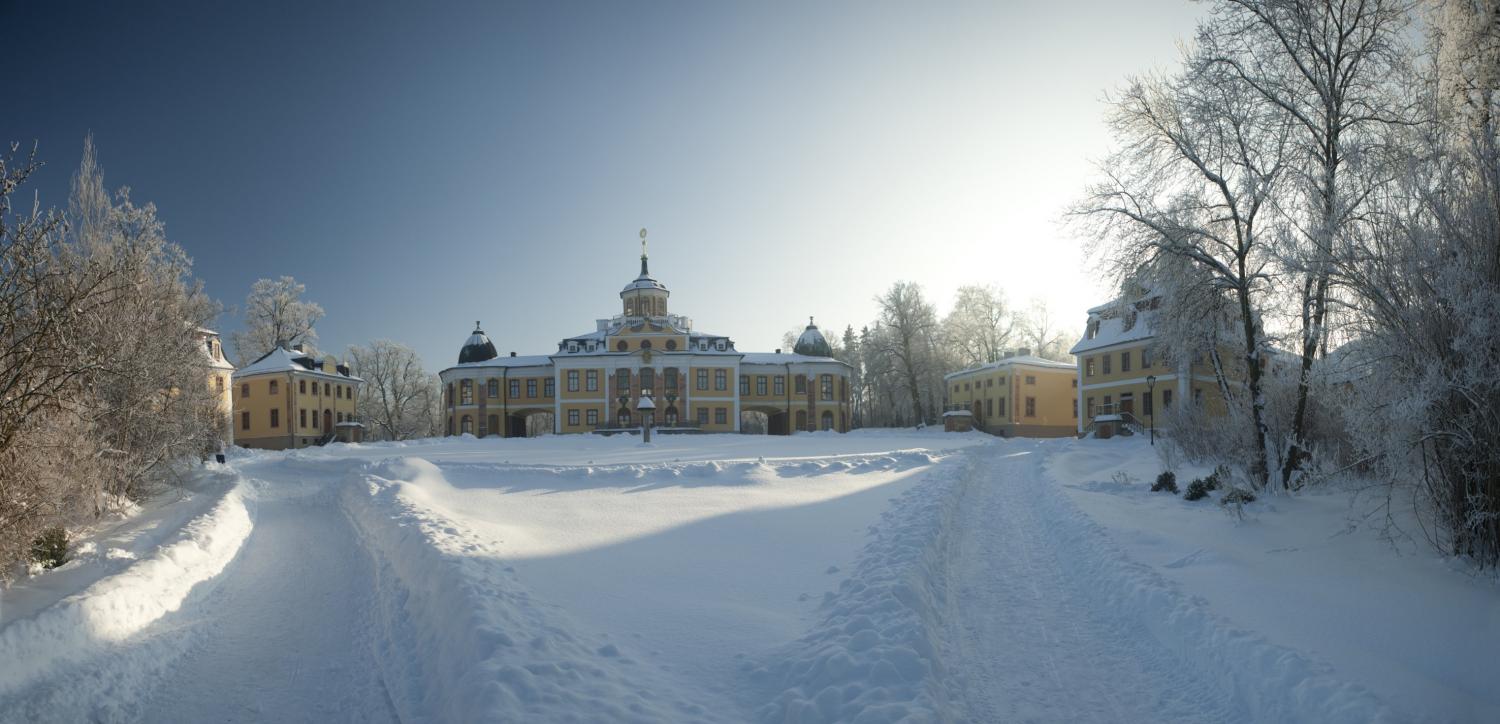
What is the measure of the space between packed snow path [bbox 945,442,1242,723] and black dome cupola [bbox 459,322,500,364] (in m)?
57.3

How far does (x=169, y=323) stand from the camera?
15773 mm

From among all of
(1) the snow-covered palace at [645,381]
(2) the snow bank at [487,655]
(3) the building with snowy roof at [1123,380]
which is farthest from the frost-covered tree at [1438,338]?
(1) the snow-covered palace at [645,381]

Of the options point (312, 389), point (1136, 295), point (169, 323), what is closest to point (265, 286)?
point (312, 389)

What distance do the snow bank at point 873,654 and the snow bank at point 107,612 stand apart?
5853 mm

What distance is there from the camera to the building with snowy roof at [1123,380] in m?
38.8

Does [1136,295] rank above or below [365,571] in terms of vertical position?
above

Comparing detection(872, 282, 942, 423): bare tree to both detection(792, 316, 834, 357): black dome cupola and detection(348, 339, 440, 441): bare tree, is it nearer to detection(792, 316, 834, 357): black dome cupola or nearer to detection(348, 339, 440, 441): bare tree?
detection(792, 316, 834, 357): black dome cupola

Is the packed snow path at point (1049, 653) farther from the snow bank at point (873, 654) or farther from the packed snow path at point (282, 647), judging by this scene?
the packed snow path at point (282, 647)

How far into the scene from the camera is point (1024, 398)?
52.9 meters

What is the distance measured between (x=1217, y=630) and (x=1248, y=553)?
11.3 ft

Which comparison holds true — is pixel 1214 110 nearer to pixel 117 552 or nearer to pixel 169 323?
pixel 117 552

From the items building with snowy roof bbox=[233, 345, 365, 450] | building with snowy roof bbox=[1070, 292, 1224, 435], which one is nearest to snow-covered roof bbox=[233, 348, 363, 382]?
building with snowy roof bbox=[233, 345, 365, 450]

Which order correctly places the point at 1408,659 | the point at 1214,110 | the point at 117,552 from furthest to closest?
the point at 1214,110
the point at 117,552
the point at 1408,659

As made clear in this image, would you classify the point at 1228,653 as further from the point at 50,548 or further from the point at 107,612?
the point at 50,548
